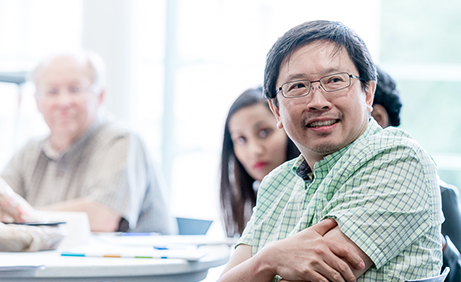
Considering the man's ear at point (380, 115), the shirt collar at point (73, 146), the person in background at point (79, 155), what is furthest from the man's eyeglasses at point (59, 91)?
the man's ear at point (380, 115)

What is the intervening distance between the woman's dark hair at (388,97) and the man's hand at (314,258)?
82 centimetres

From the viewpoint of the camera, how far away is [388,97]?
1788 mm

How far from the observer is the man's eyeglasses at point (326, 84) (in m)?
1.20

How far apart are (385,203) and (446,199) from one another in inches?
16.2

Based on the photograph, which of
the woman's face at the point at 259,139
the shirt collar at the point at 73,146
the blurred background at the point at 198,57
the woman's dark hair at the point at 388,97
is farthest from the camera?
the blurred background at the point at 198,57

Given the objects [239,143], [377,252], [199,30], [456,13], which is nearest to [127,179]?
[239,143]

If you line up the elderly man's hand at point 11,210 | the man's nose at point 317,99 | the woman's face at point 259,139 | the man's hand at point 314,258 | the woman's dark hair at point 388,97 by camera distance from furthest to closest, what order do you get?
the woman's face at point 259,139, the woman's dark hair at point 388,97, the elderly man's hand at point 11,210, the man's nose at point 317,99, the man's hand at point 314,258

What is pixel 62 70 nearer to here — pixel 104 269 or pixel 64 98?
pixel 64 98

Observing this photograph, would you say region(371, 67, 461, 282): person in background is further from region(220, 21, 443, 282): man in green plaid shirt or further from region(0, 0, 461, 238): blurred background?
region(0, 0, 461, 238): blurred background

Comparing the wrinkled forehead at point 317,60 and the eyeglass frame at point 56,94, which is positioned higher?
the wrinkled forehead at point 317,60

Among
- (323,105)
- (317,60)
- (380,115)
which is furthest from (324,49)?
(380,115)

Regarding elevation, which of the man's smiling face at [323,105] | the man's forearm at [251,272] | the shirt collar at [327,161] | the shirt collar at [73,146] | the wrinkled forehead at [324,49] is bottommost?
the shirt collar at [73,146]

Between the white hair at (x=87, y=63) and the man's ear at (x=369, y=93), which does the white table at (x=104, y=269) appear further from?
the white hair at (x=87, y=63)

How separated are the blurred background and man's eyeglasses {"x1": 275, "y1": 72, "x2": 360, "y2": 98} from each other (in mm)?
2538
